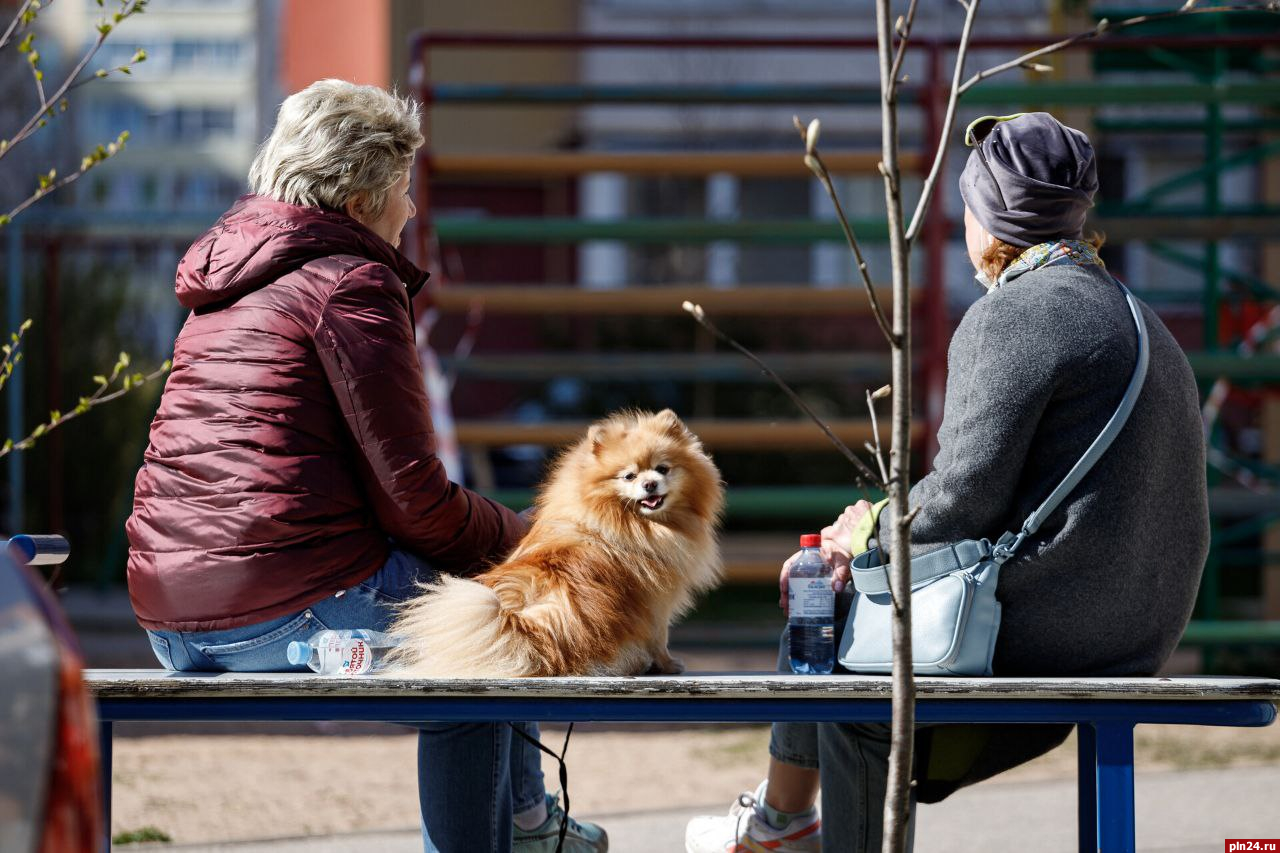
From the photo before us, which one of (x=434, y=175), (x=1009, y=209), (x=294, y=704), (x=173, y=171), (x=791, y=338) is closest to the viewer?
(x=294, y=704)

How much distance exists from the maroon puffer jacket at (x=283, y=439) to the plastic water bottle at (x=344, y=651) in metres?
0.09

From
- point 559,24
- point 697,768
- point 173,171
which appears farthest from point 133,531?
point 173,171

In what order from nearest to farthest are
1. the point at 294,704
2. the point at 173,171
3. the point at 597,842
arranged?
the point at 294,704, the point at 597,842, the point at 173,171

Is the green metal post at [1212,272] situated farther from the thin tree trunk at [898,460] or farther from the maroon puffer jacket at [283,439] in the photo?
the thin tree trunk at [898,460]

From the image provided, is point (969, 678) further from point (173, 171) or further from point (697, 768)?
point (173, 171)

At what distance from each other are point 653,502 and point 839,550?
474 mm

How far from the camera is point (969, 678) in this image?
308cm

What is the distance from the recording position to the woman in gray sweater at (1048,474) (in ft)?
10.2

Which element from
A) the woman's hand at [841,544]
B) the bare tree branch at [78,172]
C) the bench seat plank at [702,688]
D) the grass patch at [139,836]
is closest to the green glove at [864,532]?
the woman's hand at [841,544]

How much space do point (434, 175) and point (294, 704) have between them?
222 inches

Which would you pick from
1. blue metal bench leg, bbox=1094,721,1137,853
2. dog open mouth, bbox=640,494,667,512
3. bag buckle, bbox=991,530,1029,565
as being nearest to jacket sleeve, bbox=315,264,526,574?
dog open mouth, bbox=640,494,667,512

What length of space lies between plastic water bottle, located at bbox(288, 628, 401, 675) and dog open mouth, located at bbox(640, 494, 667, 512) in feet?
2.03

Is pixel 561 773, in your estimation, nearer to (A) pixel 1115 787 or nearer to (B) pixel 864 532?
(B) pixel 864 532

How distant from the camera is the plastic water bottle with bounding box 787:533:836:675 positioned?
338cm
